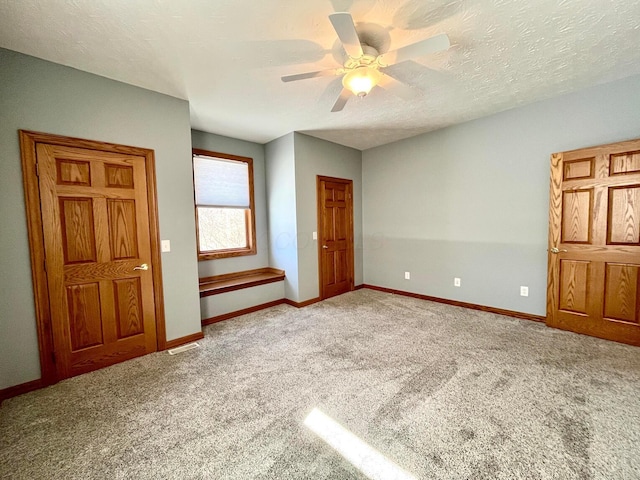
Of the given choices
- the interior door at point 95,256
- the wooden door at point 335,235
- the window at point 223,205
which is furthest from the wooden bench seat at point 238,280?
the interior door at point 95,256

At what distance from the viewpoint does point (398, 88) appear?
8.87 ft

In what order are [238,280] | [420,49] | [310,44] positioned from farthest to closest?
[238,280], [310,44], [420,49]

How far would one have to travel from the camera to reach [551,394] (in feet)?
6.36

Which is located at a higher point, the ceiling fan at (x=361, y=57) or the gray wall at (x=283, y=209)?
the ceiling fan at (x=361, y=57)

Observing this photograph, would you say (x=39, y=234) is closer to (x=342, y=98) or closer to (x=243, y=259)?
(x=243, y=259)

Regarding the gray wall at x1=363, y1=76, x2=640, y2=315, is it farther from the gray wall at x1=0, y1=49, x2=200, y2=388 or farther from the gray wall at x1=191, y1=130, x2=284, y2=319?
the gray wall at x1=0, y1=49, x2=200, y2=388

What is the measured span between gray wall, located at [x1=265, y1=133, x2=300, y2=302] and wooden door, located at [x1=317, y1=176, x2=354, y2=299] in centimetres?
50

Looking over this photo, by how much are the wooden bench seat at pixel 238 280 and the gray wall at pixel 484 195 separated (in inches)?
79.5

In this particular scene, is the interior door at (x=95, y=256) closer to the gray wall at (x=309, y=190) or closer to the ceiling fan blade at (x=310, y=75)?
the ceiling fan blade at (x=310, y=75)

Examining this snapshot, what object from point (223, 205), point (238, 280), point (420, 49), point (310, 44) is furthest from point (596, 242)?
point (223, 205)

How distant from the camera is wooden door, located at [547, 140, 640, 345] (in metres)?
2.62

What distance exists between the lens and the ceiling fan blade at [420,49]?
1653 millimetres

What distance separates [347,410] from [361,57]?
249 cm

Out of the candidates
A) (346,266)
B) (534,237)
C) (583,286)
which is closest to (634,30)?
(534,237)
